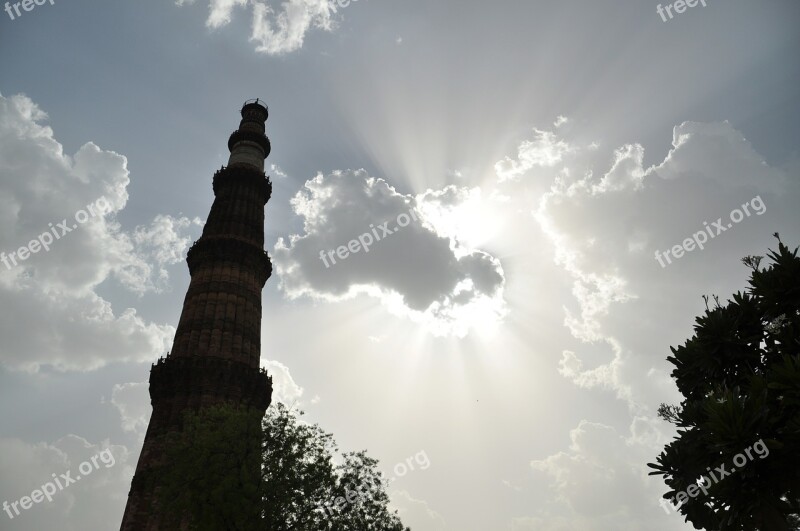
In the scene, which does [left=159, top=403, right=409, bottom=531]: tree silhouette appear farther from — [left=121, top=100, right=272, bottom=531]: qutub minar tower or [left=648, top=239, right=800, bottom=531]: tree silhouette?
[left=648, top=239, right=800, bottom=531]: tree silhouette

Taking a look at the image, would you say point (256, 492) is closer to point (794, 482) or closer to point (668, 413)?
point (668, 413)

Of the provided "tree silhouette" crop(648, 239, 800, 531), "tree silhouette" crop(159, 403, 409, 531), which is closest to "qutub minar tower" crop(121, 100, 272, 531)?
"tree silhouette" crop(159, 403, 409, 531)

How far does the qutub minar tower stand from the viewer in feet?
104

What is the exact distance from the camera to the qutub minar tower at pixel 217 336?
31.6 m

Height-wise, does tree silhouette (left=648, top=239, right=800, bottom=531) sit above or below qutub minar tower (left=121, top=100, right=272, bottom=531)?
below

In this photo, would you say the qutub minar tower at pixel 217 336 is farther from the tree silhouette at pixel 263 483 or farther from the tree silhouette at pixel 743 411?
the tree silhouette at pixel 743 411

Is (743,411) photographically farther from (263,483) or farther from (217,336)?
(217,336)

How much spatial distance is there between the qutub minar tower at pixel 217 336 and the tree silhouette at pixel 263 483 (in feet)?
5.79

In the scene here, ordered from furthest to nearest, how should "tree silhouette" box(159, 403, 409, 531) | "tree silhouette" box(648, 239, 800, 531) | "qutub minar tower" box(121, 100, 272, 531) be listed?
"qutub minar tower" box(121, 100, 272, 531) → "tree silhouette" box(159, 403, 409, 531) → "tree silhouette" box(648, 239, 800, 531)

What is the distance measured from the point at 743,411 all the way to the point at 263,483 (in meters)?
19.1

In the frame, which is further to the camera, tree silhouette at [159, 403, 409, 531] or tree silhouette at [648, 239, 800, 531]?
tree silhouette at [159, 403, 409, 531]

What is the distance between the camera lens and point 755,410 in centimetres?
1342

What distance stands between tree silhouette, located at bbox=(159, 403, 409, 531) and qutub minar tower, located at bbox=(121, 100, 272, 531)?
69.5 inches

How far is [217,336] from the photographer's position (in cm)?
3662
